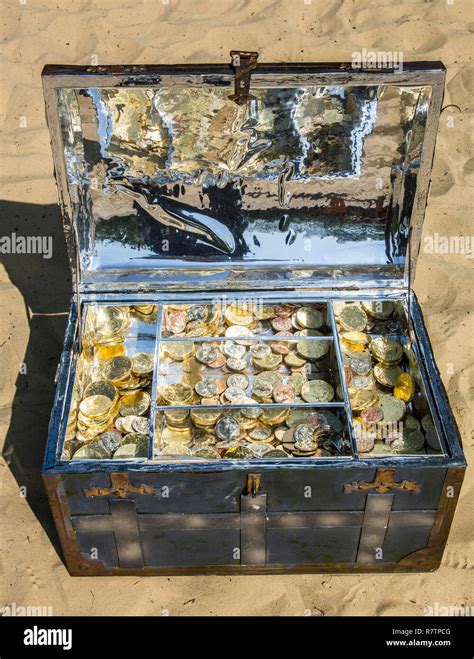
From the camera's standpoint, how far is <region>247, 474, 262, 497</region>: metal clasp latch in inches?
118

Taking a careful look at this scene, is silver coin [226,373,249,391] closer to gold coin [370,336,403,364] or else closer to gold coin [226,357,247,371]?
gold coin [226,357,247,371]

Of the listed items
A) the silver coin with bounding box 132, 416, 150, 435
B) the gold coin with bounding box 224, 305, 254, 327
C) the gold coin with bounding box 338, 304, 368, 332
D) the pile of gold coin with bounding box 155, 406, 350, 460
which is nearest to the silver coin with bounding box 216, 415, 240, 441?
the pile of gold coin with bounding box 155, 406, 350, 460

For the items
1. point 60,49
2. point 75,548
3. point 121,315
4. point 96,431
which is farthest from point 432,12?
point 75,548

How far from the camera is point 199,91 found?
3.19 meters

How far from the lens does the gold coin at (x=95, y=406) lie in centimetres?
358

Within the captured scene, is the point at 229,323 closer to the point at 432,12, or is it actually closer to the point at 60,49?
the point at 60,49

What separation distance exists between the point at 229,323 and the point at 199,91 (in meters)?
1.28

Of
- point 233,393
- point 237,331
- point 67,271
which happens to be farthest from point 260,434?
point 67,271

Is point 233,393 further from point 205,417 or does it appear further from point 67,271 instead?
point 67,271

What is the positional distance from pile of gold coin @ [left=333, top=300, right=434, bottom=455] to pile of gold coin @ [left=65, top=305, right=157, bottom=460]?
39.3 inches

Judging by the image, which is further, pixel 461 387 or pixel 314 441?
pixel 461 387

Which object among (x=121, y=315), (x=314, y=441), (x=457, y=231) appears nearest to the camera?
(x=314, y=441)

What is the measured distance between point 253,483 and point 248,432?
2.20 ft

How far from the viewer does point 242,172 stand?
11.6 feet
